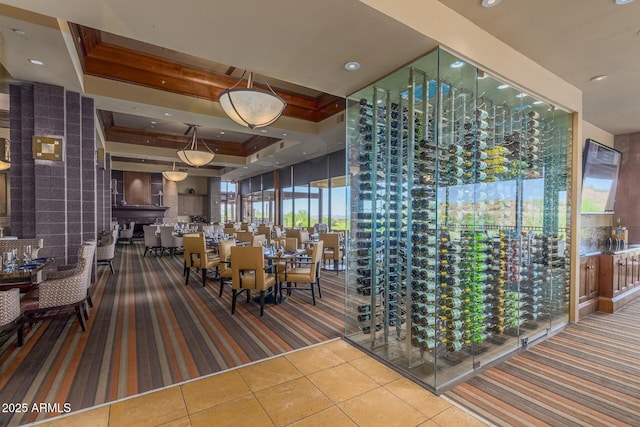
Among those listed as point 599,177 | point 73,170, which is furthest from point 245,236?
point 599,177

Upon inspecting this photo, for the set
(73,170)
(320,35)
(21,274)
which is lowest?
(21,274)

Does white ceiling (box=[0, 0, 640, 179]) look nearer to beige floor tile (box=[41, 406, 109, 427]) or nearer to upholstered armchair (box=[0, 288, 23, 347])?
upholstered armchair (box=[0, 288, 23, 347])

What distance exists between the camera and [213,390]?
2359 mm

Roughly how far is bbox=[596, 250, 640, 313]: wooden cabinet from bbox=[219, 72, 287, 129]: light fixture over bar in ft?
17.3

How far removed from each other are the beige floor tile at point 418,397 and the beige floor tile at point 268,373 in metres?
0.86

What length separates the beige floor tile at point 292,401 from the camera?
2.08 metres

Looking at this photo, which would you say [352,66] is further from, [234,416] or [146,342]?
[146,342]

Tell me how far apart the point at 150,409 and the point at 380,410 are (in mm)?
1707

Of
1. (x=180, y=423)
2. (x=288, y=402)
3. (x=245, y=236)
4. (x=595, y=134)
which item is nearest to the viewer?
(x=180, y=423)

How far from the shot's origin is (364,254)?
10.5 ft

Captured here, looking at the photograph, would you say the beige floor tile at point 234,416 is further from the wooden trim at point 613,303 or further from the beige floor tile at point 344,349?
the wooden trim at point 613,303

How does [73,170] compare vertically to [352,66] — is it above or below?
below

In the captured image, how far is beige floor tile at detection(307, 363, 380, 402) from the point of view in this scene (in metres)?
2.35

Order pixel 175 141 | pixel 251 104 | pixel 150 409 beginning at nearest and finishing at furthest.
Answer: pixel 150 409 < pixel 251 104 < pixel 175 141
